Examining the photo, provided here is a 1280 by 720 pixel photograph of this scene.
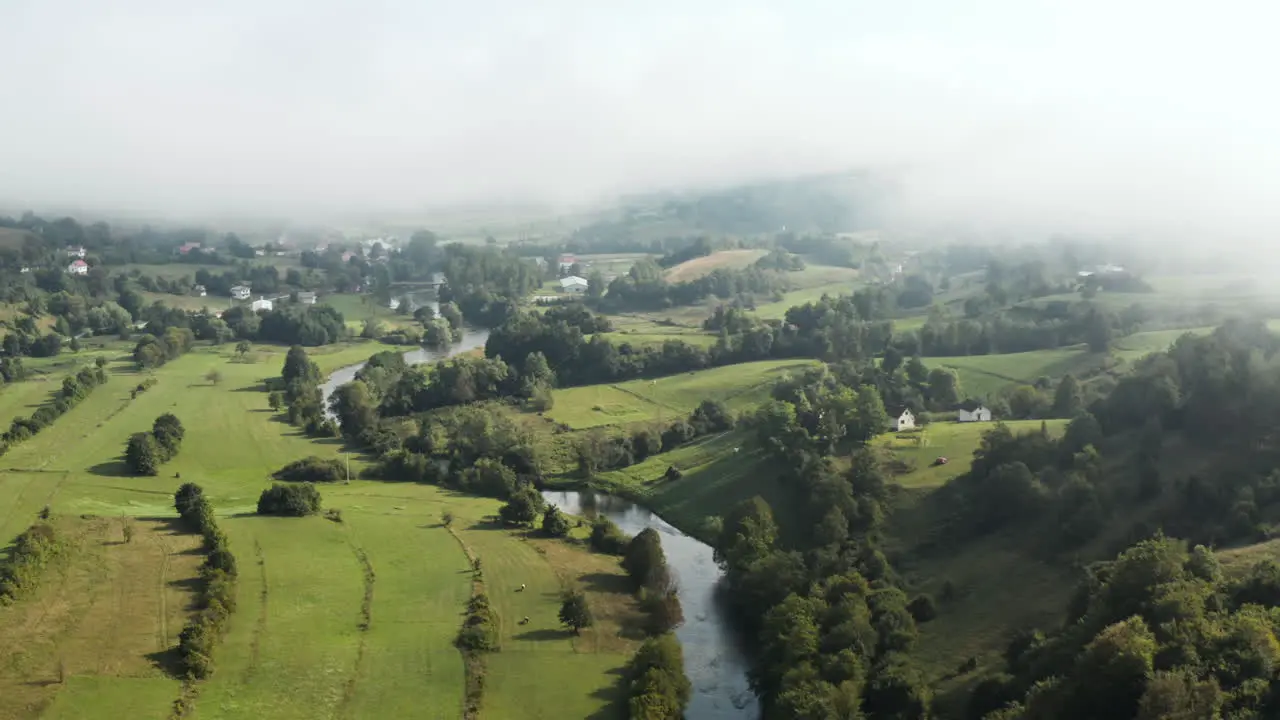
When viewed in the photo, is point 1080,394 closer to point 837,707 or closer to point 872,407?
point 872,407

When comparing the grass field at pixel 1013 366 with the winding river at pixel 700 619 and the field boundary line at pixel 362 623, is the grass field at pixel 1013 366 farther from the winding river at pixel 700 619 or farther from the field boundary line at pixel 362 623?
the field boundary line at pixel 362 623

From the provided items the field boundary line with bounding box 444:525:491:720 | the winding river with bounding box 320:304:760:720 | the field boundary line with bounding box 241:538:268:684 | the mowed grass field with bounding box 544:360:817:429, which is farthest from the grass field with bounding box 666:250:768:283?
the field boundary line with bounding box 444:525:491:720

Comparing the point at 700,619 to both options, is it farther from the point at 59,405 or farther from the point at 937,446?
the point at 59,405

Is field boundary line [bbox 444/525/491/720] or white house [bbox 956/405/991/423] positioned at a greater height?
white house [bbox 956/405/991/423]

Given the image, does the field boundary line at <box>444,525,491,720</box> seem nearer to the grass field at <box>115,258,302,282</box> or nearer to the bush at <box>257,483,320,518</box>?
the bush at <box>257,483,320,518</box>

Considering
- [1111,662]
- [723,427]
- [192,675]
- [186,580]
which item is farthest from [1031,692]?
[723,427]
